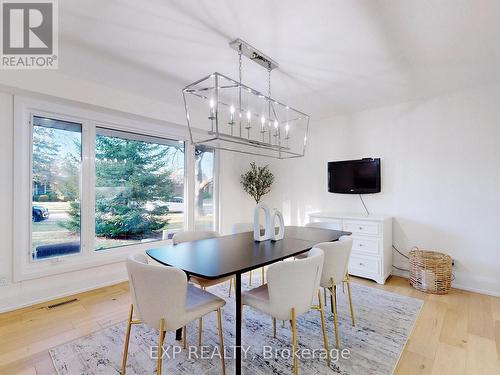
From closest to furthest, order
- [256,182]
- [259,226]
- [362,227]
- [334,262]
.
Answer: [334,262]
[259,226]
[362,227]
[256,182]

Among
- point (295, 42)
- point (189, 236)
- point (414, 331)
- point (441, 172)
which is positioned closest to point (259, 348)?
point (189, 236)

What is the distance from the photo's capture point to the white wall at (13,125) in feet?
8.13

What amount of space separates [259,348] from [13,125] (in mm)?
3192

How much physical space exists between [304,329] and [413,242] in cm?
228

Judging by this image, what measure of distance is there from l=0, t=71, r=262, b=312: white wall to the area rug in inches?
43.1

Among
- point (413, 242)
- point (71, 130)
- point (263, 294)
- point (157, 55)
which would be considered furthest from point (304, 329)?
point (71, 130)

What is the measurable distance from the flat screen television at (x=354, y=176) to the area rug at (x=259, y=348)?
70.4 inches

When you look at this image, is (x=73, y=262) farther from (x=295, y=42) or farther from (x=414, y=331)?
(x=414, y=331)

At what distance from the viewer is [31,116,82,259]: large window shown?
9.13 feet

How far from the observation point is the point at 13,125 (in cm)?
257

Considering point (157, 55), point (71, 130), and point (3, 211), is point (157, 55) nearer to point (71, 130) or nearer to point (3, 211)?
point (71, 130)

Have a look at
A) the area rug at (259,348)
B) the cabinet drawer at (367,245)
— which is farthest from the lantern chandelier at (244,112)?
the area rug at (259,348)

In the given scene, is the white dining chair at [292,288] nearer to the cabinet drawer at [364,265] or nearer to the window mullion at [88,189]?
the cabinet drawer at [364,265]

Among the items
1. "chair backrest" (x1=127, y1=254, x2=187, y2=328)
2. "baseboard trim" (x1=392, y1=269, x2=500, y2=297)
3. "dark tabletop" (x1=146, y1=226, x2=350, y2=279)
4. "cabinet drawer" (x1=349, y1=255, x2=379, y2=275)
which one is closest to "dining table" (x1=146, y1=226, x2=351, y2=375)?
"dark tabletop" (x1=146, y1=226, x2=350, y2=279)
